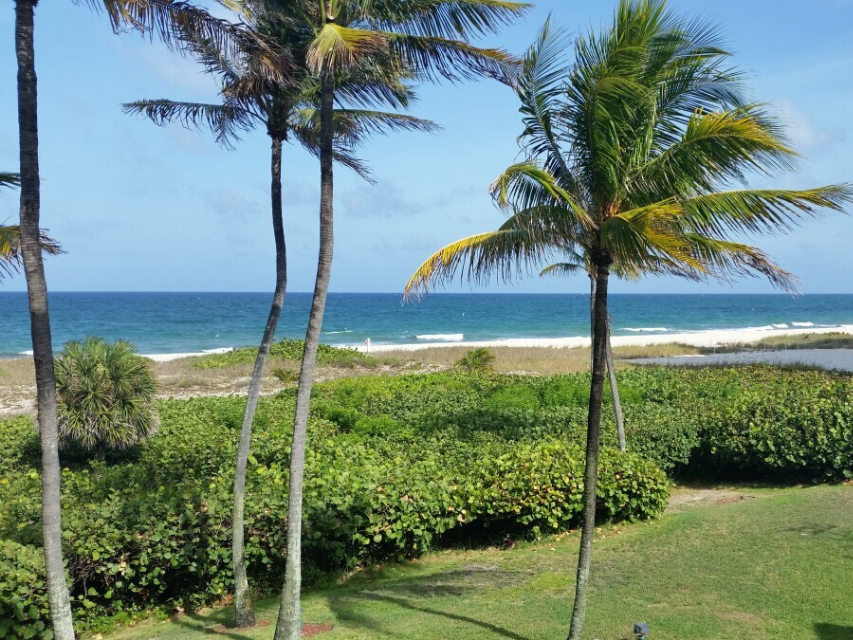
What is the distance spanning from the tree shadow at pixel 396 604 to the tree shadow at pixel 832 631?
2511mm

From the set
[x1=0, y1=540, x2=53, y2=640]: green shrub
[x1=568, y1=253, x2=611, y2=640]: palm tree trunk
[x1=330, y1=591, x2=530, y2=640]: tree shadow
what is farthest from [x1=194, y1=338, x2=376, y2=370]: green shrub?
[x1=568, y1=253, x2=611, y2=640]: palm tree trunk

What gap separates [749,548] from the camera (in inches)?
329

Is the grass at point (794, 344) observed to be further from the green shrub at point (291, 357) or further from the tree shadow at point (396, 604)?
the tree shadow at point (396, 604)

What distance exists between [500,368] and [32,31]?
2728 cm

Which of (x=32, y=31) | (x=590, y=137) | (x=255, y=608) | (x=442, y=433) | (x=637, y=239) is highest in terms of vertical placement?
(x=32, y=31)

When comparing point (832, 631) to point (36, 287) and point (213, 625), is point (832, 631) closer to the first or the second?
point (213, 625)

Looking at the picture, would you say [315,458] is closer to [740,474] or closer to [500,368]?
[740,474]

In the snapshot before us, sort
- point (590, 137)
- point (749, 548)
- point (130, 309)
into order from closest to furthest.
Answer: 1. point (590, 137)
2. point (749, 548)
3. point (130, 309)

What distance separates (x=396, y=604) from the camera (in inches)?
285

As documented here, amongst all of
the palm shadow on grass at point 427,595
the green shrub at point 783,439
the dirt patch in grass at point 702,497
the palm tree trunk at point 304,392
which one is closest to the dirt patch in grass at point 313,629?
the palm shadow on grass at point 427,595

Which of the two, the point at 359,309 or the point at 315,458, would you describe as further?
the point at 359,309

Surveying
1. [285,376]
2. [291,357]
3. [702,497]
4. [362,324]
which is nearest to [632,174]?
[702,497]

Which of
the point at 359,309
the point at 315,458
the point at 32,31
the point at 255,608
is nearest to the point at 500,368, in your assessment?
the point at 315,458

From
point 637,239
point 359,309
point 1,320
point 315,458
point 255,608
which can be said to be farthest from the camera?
point 359,309
